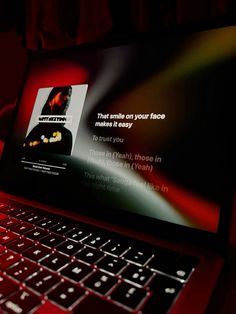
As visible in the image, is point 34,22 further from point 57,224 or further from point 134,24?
point 57,224

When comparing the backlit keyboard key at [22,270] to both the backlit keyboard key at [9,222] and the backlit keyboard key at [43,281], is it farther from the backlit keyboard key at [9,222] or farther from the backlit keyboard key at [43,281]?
the backlit keyboard key at [9,222]

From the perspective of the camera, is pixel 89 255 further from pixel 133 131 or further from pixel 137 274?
pixel 133 131

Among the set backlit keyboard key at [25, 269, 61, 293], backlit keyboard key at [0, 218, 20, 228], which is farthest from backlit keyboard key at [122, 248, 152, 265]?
A: backlit keyboard key at [0, 218, 20, 228]

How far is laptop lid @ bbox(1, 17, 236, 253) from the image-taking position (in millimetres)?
468

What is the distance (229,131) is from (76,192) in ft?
1.06

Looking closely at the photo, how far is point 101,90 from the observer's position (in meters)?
0.64

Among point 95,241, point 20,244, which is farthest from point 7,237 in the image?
point 95,241

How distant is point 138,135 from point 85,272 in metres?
0.29

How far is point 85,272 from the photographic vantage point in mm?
365

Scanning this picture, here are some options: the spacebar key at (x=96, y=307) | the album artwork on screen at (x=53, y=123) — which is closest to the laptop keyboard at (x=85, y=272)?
A: the spacebar key at (x=96, y=307)

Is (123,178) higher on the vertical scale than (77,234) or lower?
higher

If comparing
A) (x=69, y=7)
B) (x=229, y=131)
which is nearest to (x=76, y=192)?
(x=229, y=131)

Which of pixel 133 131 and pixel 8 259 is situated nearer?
pixel 8 259

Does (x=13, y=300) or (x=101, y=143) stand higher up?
(x=101, y=143)
